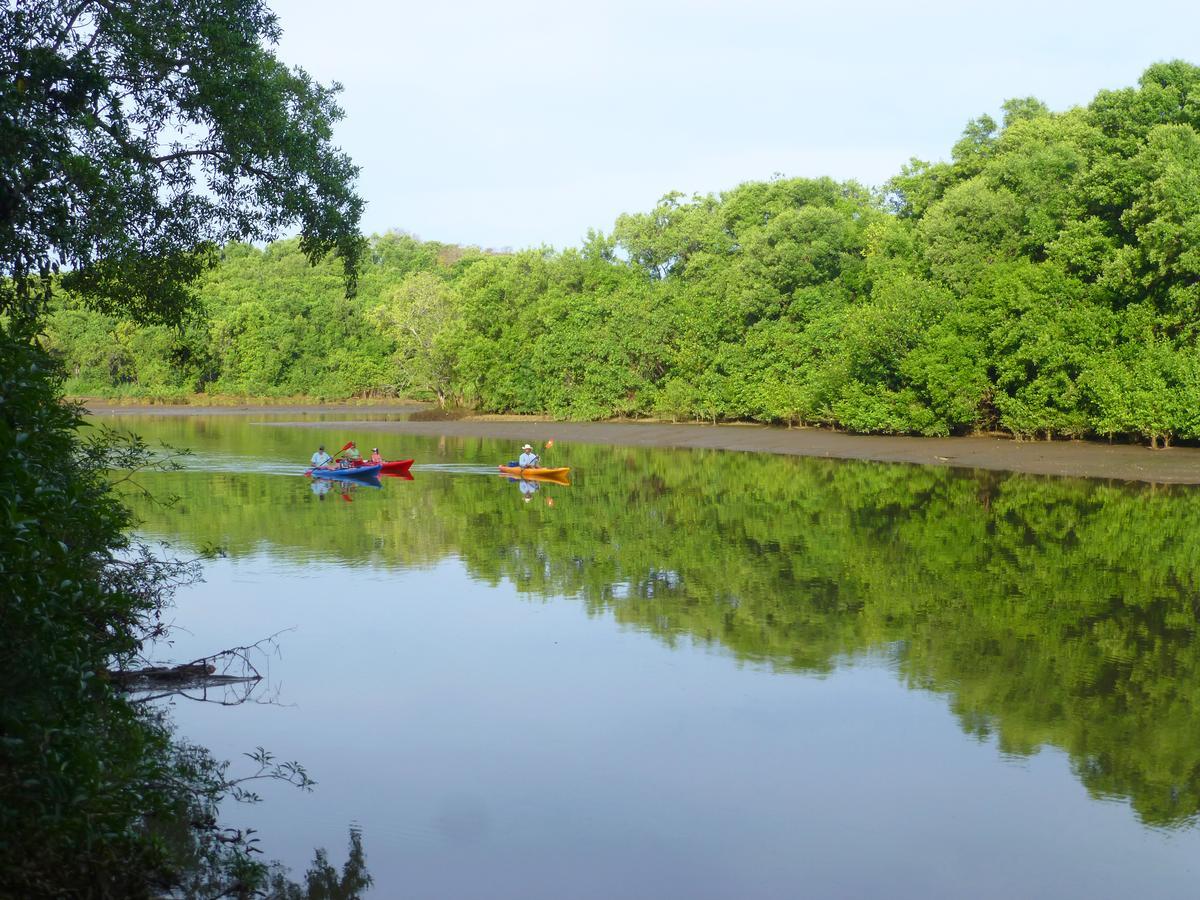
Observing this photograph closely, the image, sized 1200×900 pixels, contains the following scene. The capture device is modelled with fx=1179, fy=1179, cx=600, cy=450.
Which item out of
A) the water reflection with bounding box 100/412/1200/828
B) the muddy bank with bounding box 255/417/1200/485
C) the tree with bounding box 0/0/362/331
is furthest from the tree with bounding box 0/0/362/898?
the muddy bank with bounding box 255/417/1200/485

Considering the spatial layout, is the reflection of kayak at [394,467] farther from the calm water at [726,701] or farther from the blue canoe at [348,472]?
the calm water at [726,701]

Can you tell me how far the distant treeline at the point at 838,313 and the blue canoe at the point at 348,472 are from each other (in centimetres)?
828

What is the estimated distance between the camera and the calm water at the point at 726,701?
923 cm

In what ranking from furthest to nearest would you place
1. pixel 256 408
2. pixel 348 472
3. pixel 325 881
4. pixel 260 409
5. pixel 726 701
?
pixel 256 408
pixel 260 409
pixel 348 472
pixel 726 701
pixel 325 881

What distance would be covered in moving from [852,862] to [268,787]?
518 cm

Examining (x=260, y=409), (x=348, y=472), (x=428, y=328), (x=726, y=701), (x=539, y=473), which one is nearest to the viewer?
(x=726, y=701)

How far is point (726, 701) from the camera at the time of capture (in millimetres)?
13312

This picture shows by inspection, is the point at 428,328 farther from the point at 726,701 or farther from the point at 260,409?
the point at 726,701

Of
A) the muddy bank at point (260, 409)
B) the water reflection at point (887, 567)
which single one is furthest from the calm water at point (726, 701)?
the muddy bank at point (260, 409)

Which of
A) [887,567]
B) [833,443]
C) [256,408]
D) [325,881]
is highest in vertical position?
[833,443]

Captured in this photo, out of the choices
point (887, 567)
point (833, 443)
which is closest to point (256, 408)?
point (833, 443)

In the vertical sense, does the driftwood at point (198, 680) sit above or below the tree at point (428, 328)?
below

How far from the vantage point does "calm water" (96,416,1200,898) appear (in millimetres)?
9227

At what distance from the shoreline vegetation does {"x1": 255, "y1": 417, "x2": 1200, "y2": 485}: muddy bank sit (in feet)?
0.11
